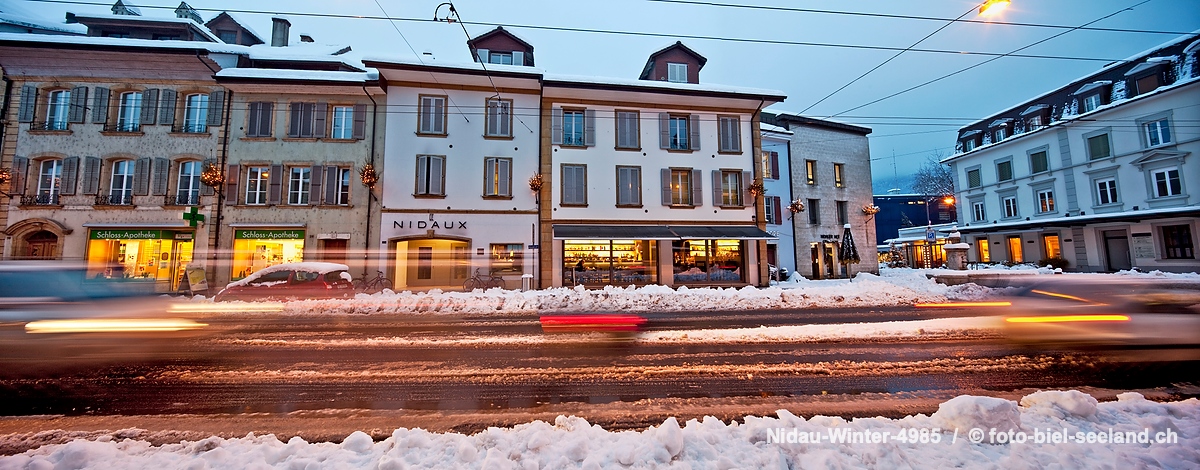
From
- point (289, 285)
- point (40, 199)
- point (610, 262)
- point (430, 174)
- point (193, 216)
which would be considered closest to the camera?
point (289, 285)

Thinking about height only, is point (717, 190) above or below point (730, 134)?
below

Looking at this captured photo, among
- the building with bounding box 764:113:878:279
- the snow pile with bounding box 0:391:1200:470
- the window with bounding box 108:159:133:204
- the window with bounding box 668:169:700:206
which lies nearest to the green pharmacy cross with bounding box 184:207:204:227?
the window with bounding box 108:159:133:204

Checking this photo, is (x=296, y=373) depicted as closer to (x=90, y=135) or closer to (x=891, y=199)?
(x=90, y=135)

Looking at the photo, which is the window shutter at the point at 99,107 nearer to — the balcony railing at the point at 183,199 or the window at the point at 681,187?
the balcony railing at the point at 183,199

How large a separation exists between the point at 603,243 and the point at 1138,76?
33.9 meters

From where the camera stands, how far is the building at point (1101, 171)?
22.7 meters

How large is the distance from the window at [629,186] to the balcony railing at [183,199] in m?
19.5

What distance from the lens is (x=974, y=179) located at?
1404 inches

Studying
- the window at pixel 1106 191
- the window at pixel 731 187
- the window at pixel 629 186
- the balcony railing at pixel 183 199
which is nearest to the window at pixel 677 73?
the window at pixel 731 187

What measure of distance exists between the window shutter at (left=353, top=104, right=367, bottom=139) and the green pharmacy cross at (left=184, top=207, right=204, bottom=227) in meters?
7.24

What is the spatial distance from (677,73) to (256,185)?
22113mm

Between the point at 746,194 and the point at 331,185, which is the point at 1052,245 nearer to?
the point at 746,194

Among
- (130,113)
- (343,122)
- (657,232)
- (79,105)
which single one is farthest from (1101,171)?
(79,105)

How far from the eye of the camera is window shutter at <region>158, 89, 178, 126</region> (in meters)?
18.7
